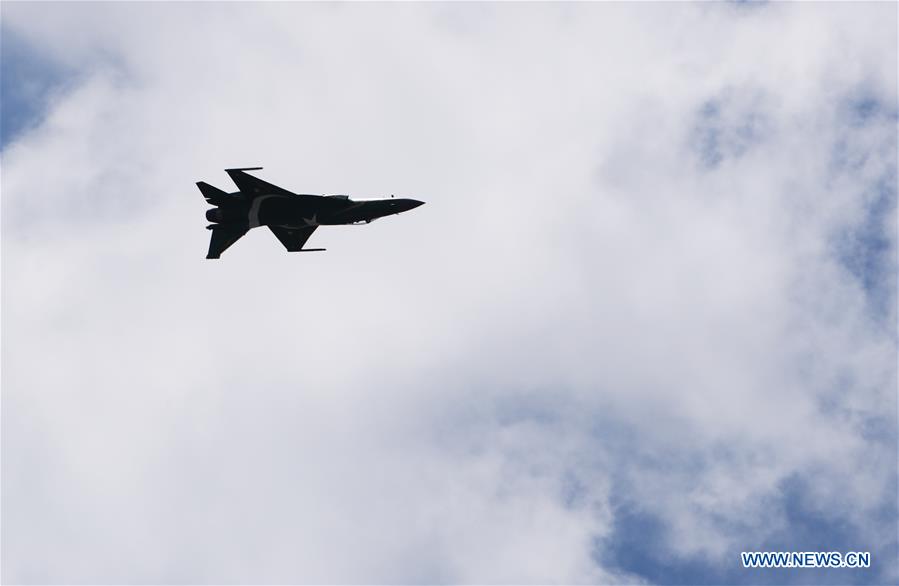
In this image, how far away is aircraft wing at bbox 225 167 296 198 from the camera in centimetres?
10896

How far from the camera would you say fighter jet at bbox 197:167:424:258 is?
109 metres

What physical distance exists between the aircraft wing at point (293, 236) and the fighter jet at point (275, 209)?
0.30ft

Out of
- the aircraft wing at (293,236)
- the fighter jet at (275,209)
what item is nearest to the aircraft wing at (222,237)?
the fighter jet at (275,209)

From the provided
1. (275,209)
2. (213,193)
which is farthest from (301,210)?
(213,193)

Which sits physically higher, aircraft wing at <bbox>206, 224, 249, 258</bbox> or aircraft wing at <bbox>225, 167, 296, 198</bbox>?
aircraft wing at <bbox>225, 167, 296, 198</bbox>

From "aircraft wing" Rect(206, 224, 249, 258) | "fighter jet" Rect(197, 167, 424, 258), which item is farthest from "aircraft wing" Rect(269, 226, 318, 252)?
"aircraft wing" Rect(206, 224, 249, 258)

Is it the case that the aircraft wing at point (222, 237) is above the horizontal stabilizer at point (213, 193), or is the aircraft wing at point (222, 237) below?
below

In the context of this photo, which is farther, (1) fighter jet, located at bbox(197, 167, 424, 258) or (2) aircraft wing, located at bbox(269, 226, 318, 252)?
(2) aircraft wing, located at bbox(269, 226, 318, 252)

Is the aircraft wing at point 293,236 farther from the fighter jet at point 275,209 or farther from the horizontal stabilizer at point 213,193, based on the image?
the horizontal stabilizer at point 213,193

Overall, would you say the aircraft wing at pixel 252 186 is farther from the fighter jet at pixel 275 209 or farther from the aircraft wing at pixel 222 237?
the aircraft wing at pixel 222 237

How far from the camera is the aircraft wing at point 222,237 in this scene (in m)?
113

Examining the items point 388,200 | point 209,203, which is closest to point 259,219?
point 209,203

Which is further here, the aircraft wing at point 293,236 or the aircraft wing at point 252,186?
the aircraft wing at point 293,236

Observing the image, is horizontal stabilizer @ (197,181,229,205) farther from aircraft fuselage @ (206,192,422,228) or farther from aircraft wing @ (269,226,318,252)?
aircraft wing @ (269,226,318,252)
